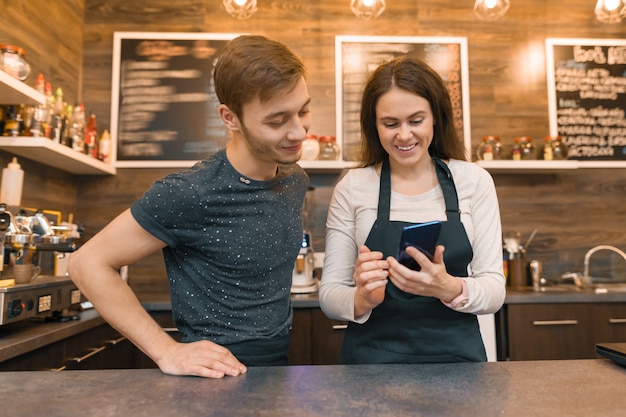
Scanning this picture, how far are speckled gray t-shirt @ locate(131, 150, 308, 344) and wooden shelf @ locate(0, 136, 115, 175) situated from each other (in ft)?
4.12

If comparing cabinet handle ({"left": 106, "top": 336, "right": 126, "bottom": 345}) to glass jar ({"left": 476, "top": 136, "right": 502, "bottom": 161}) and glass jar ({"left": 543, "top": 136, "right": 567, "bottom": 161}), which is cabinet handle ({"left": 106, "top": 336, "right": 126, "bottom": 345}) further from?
glass jar ({"left": 543, "top": 136, "right": 567, "bottom": 161})

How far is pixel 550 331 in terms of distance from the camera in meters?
2.32

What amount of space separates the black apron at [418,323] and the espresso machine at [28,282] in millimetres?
1039

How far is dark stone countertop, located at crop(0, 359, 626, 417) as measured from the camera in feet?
2.25

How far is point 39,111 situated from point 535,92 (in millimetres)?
2812

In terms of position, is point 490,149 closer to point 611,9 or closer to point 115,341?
point 611,9

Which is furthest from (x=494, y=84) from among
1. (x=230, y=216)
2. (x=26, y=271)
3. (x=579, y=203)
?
(x=26, y=271)

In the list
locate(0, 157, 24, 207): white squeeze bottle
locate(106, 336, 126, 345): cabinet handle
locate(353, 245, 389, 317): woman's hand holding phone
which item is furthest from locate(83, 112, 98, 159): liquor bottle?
locate(353, 245, 389, 317): woman's hand holding phone

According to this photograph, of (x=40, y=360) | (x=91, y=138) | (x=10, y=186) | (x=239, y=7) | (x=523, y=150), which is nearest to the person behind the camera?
(x=40, y=360)

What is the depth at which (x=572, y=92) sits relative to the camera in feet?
9.81

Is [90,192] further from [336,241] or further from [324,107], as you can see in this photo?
[336,241]

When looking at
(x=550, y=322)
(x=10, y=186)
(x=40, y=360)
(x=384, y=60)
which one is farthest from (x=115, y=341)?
(x=384, y=60)

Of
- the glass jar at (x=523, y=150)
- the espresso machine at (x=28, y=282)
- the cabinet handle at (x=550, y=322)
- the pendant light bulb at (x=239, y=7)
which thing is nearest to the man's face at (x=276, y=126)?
the espresso machine at (x=28, y=282)

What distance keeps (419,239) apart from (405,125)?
40 centimetres
